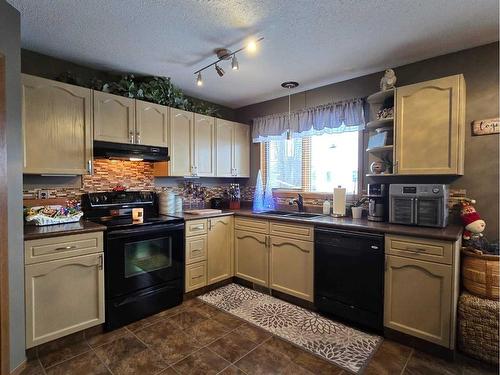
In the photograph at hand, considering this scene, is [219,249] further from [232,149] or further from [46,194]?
[46,194]

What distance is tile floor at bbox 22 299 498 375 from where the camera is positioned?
1811 millimetres

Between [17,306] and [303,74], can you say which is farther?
[303,74]

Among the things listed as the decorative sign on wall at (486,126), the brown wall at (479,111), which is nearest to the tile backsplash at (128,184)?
the brown wall at (479,111)

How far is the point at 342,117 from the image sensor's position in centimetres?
296

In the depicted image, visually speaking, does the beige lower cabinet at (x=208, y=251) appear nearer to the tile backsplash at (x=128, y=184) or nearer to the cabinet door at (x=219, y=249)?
the cabinet door at (x=219, y=249)

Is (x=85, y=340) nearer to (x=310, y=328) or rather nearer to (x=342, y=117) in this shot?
(x=310, y=328)

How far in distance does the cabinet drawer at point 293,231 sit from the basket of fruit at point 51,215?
186 centimetres

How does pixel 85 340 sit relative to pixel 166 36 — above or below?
below

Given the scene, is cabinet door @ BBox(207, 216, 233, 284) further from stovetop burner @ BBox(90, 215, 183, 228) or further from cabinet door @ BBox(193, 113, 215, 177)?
cabinet door @ BBox(193, 113, 215, 177)

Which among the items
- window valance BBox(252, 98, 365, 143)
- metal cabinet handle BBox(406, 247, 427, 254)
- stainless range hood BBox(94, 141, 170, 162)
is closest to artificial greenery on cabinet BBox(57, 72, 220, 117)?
stainless range hood BBox(94, 141, 170, 162)

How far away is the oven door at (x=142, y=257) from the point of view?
226cm

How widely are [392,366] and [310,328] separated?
0.66 metres

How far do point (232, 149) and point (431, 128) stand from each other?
7.54 ft

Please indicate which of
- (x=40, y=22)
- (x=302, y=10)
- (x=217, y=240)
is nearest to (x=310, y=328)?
(x=217, y=240)
